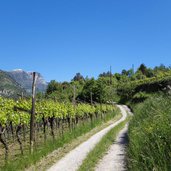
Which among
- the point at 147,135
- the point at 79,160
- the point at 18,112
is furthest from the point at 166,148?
the point at 18,112

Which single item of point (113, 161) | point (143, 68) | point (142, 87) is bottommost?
point (113, 161)

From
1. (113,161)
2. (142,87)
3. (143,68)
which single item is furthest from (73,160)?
(143,68)

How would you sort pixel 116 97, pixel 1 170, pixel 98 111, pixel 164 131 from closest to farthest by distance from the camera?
pixel 164 131
pixel 1 170
pixel 98 111
pixel 116 97

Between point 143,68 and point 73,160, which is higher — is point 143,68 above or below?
above

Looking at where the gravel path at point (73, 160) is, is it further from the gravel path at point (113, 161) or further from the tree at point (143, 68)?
the tree at point (143, 68)

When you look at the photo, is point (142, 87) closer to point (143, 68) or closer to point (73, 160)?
point (143, 68)

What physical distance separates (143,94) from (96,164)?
60.6 m

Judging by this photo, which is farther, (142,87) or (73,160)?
(142,87)

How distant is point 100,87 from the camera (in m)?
72.0

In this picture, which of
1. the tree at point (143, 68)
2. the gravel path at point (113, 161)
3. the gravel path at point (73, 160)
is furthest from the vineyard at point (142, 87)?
the gravel path at point (73, 160)

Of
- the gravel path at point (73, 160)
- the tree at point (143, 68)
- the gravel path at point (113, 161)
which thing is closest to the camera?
the gravel path at point (113, 161)

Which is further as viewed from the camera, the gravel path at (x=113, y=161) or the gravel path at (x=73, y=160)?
the gravel path at (x=73, y=160)

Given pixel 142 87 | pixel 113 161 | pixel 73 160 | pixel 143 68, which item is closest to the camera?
pixel 113 161

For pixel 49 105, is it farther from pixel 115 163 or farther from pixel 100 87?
pixel 100 87
